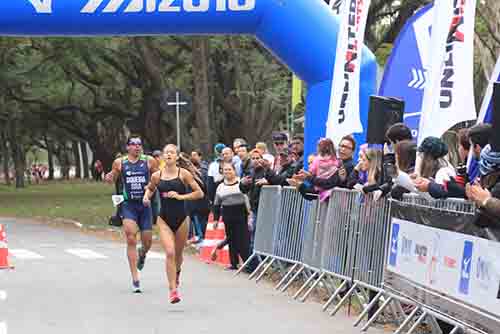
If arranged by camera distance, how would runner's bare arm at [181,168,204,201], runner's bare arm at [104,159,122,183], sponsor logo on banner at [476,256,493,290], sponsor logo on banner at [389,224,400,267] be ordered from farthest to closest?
runner's bare arm at [104,159,122,183] < runner's bare arm at [181,168,204,201] < sponsor logo on banner at [389,224,400,267] < sponsor logo on banner at [476,256,493,290]

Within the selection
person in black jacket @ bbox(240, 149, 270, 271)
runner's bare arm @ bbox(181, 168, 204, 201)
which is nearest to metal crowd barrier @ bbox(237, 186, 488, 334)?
person in black jacket @ bbox(240, 149, 270, 271)

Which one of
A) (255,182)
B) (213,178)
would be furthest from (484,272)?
(213,178)

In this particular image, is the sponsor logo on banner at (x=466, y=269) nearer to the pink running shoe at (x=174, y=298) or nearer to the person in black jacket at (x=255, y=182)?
the pink running shoe at (x=174, y=298)

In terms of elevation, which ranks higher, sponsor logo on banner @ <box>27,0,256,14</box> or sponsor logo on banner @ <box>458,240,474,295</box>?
sponsor logo on banner @ <box>27,0,256,14</box>

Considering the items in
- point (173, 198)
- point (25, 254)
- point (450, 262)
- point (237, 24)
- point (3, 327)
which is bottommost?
point (25, 254)

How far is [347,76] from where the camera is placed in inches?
596

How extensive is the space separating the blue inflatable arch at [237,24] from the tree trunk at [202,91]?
13.7 m

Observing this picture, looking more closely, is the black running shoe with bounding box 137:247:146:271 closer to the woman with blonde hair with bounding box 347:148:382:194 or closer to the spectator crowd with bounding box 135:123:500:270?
the spectator crowd with bounding box 135:123:500:270

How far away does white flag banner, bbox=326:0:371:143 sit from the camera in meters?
15.1

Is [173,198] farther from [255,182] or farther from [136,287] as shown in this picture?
[255,182]

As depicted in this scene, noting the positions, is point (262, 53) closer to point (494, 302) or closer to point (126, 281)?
point (126, 281)

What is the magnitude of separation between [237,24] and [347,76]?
2373mm

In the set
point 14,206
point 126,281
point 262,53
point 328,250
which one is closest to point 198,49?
point 262,53

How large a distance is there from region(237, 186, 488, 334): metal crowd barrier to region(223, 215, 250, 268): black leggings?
0.60 metres
